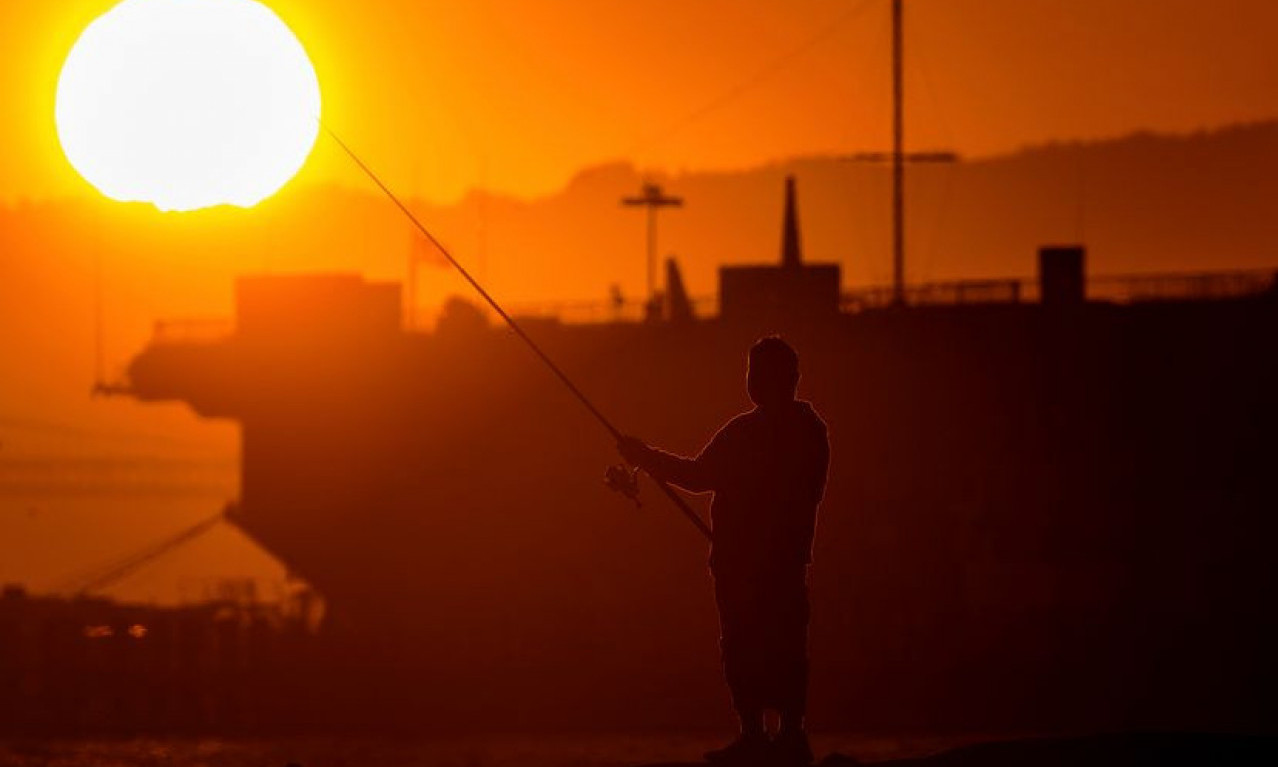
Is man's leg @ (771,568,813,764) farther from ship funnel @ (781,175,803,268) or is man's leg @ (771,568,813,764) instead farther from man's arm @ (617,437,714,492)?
ship funnel @ (781,175,803,268)

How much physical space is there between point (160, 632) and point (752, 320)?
2844 centimetres

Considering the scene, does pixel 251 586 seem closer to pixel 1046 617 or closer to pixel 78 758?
pixel 1046 617

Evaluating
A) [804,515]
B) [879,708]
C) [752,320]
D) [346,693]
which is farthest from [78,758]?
[752,320]

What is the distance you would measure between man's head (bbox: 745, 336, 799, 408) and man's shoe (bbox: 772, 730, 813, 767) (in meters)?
1.67

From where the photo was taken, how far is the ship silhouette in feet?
218

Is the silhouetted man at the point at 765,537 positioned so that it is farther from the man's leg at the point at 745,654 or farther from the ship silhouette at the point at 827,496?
the ship silhouette at the point at 827,496

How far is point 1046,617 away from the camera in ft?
227

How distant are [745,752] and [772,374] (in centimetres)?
190

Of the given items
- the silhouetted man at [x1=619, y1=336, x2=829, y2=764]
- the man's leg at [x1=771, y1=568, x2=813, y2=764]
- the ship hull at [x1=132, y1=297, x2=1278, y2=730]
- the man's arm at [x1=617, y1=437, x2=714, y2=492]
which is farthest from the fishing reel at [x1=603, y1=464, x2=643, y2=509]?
the ship hull at [x1=132, y1=297, x2=1278, y2=730]

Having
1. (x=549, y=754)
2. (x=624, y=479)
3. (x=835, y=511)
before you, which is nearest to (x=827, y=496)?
(x=835, y=511)

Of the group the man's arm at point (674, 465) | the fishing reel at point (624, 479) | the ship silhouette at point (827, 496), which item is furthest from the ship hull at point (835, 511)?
the man's arm at point (674, 465)

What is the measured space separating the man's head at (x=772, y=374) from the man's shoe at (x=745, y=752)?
5.54 feet

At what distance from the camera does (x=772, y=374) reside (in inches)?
516

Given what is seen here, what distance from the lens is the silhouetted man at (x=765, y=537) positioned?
13.1 meters
